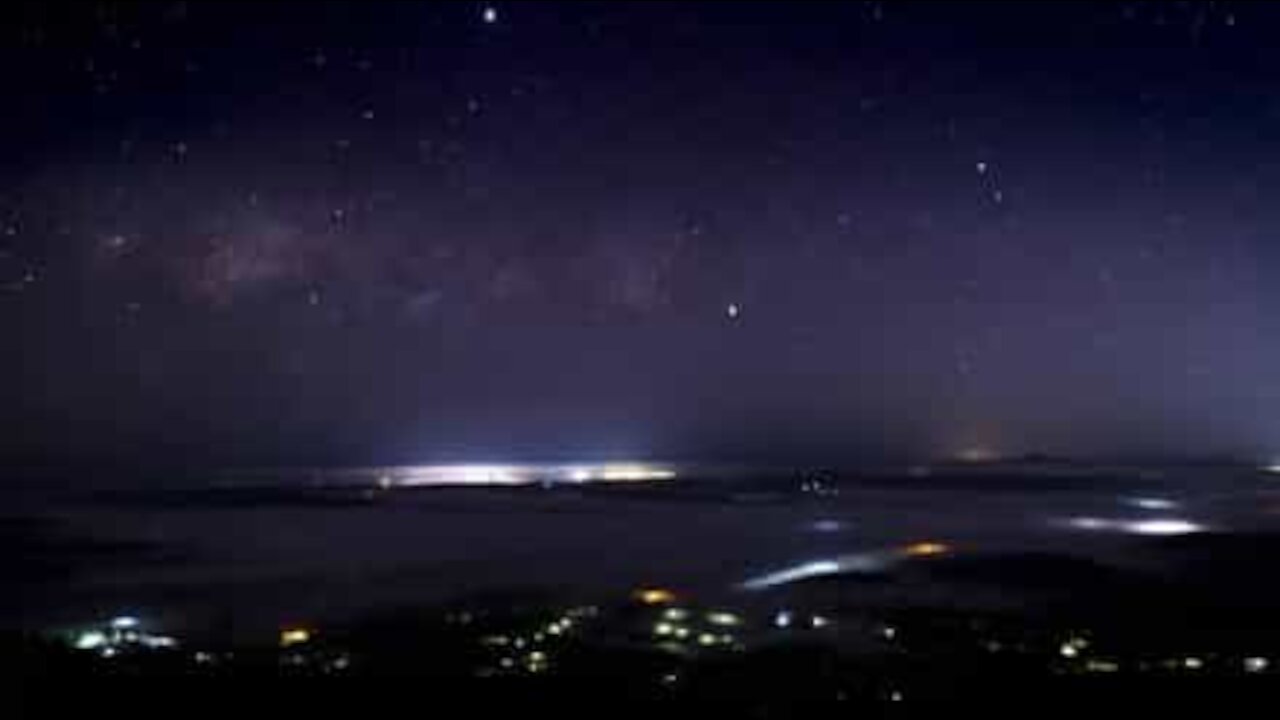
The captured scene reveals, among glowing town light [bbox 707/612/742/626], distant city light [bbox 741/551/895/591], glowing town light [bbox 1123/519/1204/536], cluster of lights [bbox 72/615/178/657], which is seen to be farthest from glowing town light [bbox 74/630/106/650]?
glowing town light [bbox 1123/519/1204/536]

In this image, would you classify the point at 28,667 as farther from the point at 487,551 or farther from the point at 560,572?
the point at 487,551

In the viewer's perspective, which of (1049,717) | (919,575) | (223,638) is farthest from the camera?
(919,575)

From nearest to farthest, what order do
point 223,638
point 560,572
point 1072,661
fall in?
point 1072,661 < point 223,638 < point 560,572

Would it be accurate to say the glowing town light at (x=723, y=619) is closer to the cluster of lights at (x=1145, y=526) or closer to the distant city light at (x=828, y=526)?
Answer: the distant city light at (x=828, y=526)

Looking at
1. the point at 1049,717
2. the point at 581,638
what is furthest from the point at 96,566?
the point at 1049,717

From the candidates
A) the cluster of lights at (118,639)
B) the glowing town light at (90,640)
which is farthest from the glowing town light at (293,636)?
the glowing town light at (90,640)

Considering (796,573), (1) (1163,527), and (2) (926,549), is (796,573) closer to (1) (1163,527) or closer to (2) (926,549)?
(2) (926,549)
